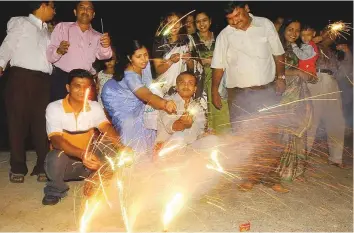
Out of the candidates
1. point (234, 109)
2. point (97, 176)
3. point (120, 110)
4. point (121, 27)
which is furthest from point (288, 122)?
point (121, 27)

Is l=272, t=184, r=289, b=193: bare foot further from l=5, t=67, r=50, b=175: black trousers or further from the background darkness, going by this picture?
the background darkness

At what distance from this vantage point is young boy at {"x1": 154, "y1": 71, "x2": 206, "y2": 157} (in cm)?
466

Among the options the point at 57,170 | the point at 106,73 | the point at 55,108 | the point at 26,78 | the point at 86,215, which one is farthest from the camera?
the point at 106,73

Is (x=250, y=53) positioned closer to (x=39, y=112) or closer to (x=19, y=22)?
(x=39, y=112)

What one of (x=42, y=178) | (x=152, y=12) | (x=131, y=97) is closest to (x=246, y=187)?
(x=131, y=97)

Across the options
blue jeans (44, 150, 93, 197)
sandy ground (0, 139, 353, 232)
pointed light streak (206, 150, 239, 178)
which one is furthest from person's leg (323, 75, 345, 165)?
blue jeans (44, 150, 93, 197)

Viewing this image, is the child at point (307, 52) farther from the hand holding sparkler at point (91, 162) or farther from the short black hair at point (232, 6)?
the hand holding sparkler at point (91, 162)

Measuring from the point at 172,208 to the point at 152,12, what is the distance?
1131 centimetres

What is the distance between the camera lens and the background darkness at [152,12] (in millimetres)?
11953

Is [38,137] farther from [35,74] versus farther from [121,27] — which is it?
[121,27]

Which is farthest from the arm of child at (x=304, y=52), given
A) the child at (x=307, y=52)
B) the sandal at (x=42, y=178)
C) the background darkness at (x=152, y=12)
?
the background darkness at (x=152, y=12)

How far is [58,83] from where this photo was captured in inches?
201

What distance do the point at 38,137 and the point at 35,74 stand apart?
78 centimetres

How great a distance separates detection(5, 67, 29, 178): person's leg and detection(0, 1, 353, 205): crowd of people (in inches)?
0.5
